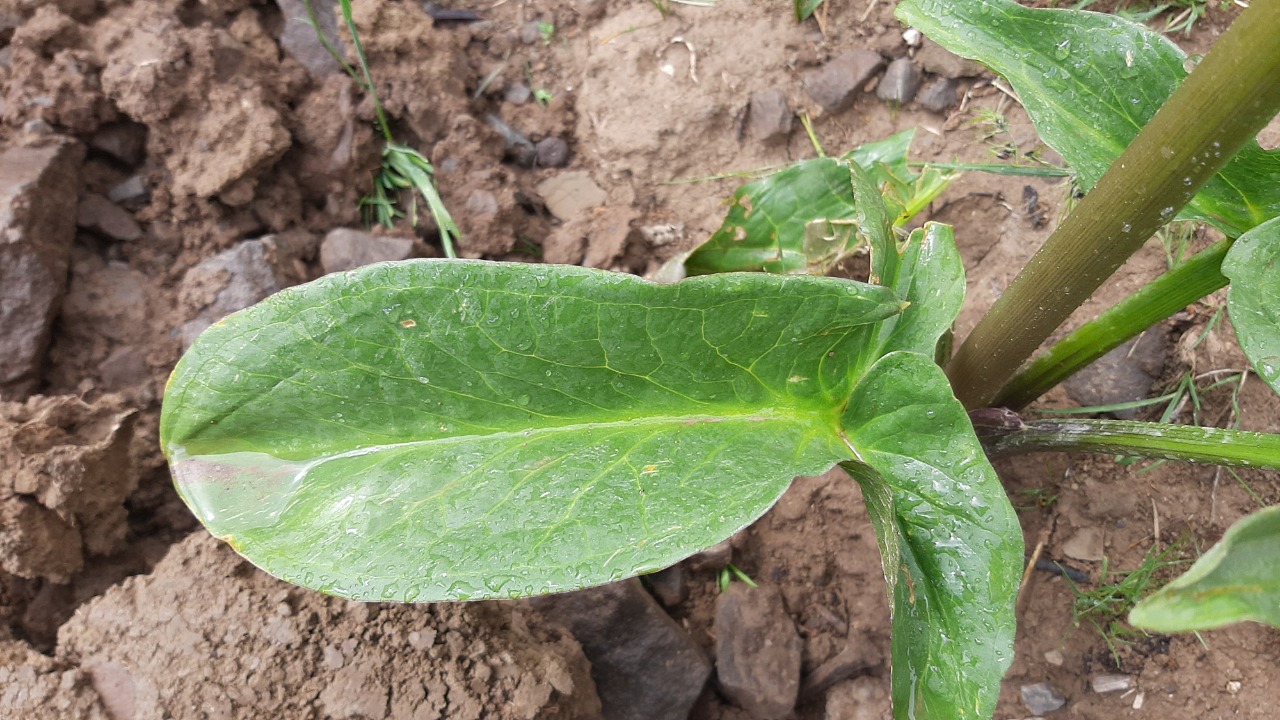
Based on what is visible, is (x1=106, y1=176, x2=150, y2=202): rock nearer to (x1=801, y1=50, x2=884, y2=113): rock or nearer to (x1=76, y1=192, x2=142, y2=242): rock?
(x1=76, y1=192, x2=142, y2=242): rock

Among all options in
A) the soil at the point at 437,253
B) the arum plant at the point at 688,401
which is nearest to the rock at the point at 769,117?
the soil at the point at 437,253

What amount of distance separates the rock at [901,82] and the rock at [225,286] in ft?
4.69

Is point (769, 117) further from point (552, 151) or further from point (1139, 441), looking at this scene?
point (1139, 441)

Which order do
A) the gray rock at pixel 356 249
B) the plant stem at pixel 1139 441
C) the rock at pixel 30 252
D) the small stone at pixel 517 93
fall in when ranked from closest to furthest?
1. the plant stem at pixel 1139 441
2. the rock at pixel 30 252
3. the gray rock at pixel 356 249
4. the small stone at pixel 517 93

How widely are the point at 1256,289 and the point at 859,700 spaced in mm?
971

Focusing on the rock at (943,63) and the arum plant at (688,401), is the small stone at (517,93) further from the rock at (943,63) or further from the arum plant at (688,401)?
the arum plant at (688,401)

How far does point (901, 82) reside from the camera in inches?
78.0

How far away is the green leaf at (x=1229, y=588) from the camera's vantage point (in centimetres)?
63

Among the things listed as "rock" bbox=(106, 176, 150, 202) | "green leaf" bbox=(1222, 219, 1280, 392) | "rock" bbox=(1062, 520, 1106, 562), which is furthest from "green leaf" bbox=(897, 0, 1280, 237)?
"rock" bbox=(106, 176, 150, 202)

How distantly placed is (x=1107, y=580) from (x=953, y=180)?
83 centimetres

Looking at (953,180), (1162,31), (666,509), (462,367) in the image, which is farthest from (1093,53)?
(462,367)

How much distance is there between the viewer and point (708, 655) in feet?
5.40

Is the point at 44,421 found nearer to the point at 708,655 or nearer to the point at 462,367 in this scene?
the point at 462,367

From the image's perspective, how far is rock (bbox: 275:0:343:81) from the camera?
6.86 ft
